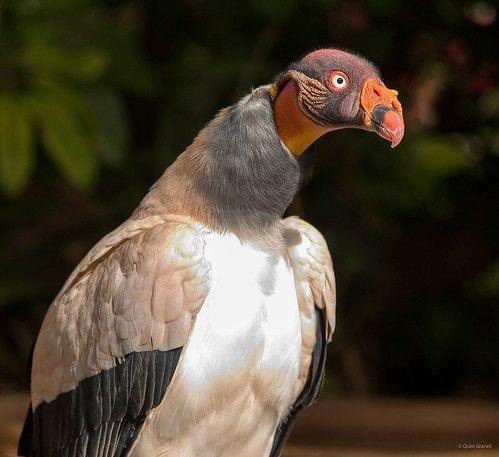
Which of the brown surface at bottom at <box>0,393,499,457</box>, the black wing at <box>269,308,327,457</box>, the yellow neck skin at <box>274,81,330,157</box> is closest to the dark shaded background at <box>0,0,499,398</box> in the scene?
the brown surface at bottom at <box>0,393,499,457</box>

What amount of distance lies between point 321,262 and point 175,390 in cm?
42

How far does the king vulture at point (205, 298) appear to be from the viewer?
1.80 metres

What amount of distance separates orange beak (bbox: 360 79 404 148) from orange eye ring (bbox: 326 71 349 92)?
0.04 metres

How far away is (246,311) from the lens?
1844 mm

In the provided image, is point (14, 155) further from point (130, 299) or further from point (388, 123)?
point (388, 123)

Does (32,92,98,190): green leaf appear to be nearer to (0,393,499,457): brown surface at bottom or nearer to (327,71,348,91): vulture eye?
(0,393,499,457): brown surface at bottom

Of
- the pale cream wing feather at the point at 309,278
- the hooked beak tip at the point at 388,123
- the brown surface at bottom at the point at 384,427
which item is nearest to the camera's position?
the hooked beak tip at the point at 388,123

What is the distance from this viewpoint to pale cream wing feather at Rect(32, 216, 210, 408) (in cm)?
180

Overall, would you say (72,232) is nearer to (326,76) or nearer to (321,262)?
(321,262)

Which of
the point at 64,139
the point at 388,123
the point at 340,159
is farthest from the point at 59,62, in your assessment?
the point at 388,123

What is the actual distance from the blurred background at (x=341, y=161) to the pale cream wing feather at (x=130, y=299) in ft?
4.60

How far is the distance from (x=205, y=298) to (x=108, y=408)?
0.30 metres

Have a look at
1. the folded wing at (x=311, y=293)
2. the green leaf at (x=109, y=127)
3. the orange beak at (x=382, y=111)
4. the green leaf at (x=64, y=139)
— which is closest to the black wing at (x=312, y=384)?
the folded wing at (x=311, y=293)

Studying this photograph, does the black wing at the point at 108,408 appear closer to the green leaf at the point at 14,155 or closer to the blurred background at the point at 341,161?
the green leaf at the point at 14,155
